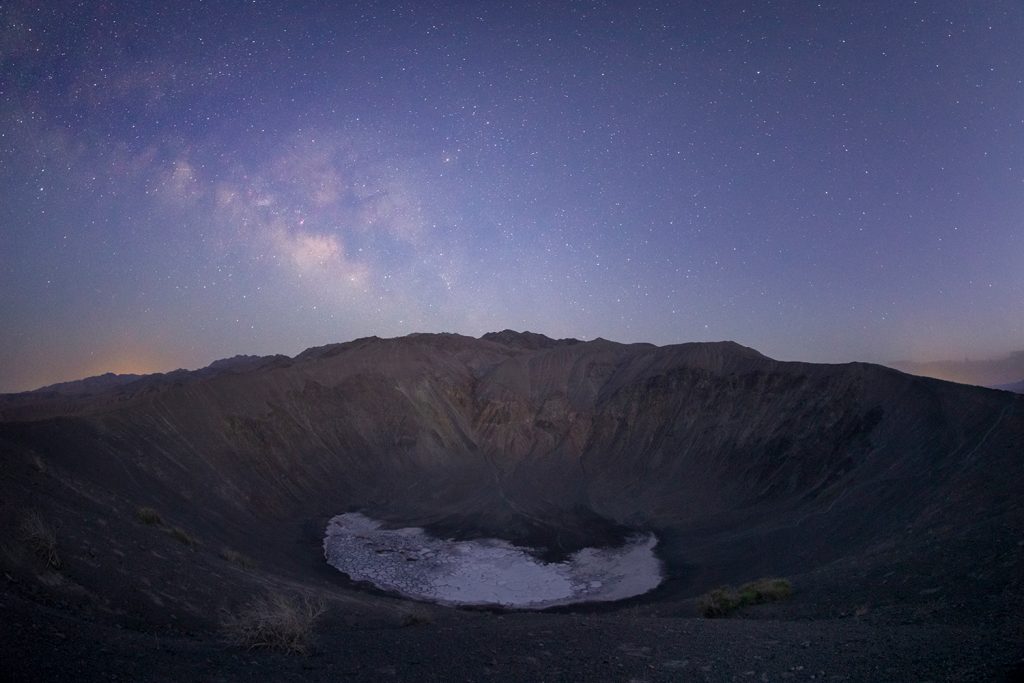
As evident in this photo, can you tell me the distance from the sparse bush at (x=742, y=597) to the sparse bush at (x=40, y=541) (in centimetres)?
1458

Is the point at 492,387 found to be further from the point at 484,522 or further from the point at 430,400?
the point at 484,522

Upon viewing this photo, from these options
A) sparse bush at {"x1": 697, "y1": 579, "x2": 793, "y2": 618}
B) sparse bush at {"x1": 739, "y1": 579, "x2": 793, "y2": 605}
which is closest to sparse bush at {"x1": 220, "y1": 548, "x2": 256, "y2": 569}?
sparse bush at {"x1": 697, "y1": 579, "x2": 793, "y2": 618}

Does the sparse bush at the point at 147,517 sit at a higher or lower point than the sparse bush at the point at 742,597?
higher

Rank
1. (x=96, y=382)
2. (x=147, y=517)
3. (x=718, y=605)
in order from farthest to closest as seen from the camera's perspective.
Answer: (x=96, y=382), (x=147, y=517), (x=718, y=605)

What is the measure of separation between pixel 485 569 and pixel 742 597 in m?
18.0

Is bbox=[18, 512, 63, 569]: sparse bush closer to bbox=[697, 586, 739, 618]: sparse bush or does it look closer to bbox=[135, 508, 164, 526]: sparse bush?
bbox=[135, 508, 164, 526]: sparse bush

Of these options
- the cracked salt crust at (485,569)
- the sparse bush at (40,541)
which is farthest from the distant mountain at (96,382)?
the sparse bush at (40,541)

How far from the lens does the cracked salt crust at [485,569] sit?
26.7m

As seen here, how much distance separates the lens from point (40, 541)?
409 inches

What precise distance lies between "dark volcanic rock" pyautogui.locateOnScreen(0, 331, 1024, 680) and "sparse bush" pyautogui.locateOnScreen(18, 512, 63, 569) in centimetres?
27

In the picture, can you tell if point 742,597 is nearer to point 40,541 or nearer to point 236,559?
point 40,541

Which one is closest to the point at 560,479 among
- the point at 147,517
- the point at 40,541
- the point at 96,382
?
the point at 147,517

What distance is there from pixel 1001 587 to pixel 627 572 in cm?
2030

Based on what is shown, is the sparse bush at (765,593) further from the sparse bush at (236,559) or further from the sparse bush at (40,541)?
the sparse bush at (236,559)
